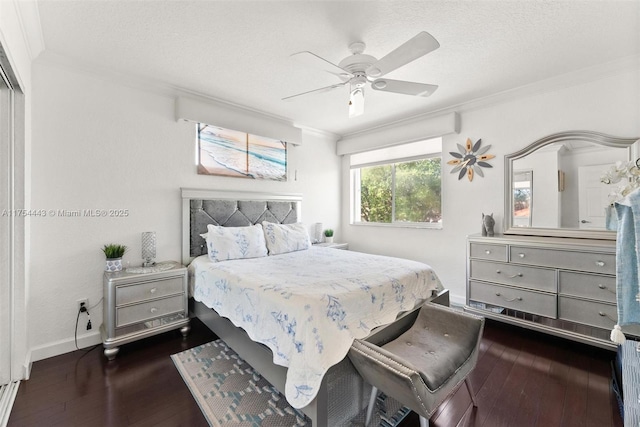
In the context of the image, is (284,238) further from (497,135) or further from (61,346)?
(497,135)

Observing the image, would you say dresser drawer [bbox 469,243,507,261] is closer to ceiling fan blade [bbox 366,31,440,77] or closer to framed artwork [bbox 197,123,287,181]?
ceiling fan blade [bbox 366,31,440,77]

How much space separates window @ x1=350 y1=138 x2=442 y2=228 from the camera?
387cm

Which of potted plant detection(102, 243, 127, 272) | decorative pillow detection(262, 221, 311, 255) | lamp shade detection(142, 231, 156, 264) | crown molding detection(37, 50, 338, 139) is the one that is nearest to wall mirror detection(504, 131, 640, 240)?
decorative pillow detection(262, 221, 311, 255)

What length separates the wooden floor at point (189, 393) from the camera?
1651 mm

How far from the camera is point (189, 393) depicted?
1879 millimetres

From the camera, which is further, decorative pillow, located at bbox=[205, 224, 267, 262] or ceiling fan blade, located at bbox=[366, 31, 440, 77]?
decorative pillow, located at bbox=[205, 224, 267, 262]

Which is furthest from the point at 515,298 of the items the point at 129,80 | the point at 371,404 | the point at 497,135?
the point at 129,80

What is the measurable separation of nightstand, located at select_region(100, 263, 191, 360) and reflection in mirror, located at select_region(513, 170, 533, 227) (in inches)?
142

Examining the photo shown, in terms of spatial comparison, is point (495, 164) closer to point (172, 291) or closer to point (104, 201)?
point (172, 291)

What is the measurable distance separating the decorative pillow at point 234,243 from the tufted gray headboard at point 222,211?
0.78 ft

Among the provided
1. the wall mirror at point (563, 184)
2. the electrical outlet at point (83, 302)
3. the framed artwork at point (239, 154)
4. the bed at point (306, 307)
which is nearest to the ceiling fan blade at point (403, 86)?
the bed at point (306, 307)

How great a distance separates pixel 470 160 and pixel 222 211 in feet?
10.3

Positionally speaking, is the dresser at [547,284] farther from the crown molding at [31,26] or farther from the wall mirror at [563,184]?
the crown molding at [31,26]

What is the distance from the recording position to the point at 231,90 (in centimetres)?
300
